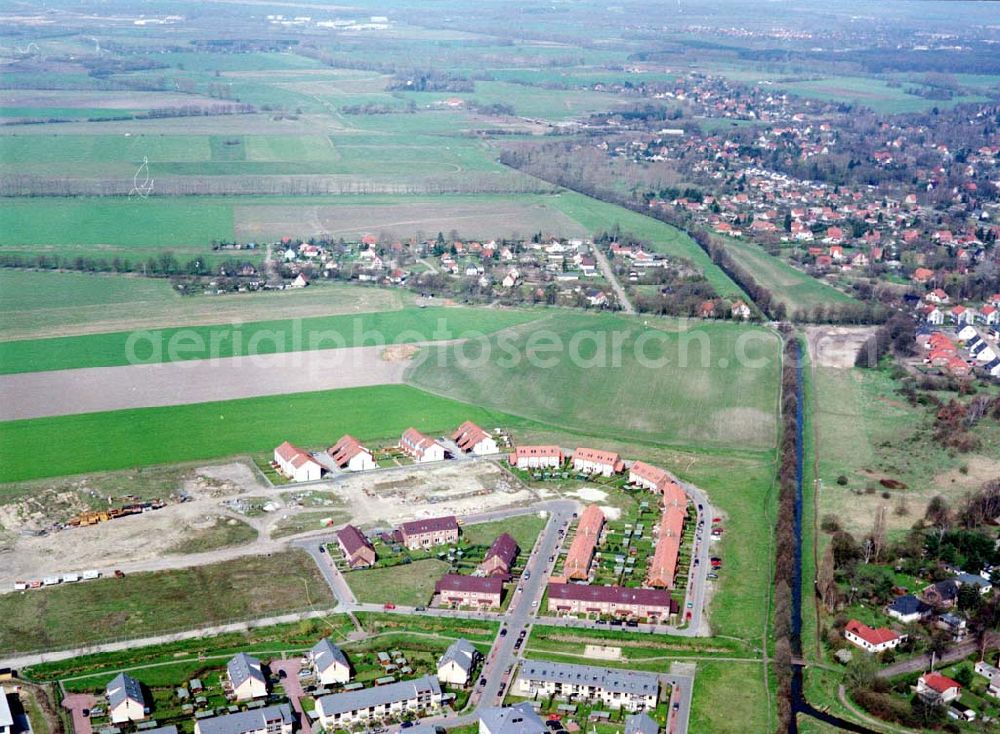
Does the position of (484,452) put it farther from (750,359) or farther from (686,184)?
(686,184)

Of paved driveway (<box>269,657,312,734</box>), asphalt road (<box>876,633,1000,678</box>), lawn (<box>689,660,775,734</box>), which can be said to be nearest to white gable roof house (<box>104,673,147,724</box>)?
paved driveway (<box>269,657,312,734</box>)

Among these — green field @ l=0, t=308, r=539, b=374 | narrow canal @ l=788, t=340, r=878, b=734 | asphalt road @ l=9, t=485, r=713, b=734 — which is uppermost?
green field @ l=0, t=308, r=539, b=374

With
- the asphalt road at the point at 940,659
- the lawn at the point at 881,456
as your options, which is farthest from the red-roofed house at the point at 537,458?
the asphalt road at the point at 940,659

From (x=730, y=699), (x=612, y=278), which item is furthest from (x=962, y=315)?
(x=730, y=699)

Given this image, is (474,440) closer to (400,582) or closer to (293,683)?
(400,582)

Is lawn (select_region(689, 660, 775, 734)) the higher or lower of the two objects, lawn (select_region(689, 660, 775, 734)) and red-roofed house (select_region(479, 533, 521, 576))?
the lower

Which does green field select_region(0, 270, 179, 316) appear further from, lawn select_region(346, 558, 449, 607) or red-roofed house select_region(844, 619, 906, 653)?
red-roofed house select_region(844, 619, 906, 653)

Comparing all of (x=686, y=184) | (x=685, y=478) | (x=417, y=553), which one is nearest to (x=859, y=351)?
(x=685, y=478)
